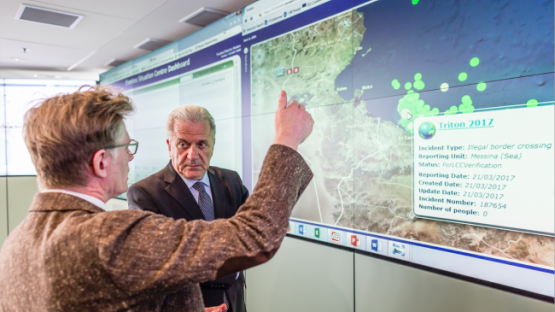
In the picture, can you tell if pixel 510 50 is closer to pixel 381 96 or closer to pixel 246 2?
pixel 381 96

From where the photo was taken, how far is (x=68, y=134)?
0.78m

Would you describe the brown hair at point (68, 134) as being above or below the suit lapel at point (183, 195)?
above

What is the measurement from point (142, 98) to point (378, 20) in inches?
129

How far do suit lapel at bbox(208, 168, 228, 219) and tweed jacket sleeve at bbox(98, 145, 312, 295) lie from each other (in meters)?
0.93

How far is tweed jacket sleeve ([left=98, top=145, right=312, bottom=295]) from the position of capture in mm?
719

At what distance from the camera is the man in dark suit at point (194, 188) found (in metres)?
1.53

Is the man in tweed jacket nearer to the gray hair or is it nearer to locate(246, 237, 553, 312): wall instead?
the gray hair

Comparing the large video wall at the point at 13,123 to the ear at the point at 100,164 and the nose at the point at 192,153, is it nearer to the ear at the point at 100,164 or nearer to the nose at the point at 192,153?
the nose at the point at 192,153

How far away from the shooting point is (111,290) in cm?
72

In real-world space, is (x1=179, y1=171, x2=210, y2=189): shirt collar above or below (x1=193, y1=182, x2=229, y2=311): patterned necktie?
above

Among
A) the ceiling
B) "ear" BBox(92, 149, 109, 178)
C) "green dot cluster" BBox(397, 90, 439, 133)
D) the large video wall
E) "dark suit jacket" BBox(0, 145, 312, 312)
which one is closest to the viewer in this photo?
"dark suit jacket" BBox(0, 145, 312, 312)

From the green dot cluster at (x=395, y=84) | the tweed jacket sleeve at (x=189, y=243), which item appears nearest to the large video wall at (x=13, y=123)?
the green dot cluster at (x=395, y=84)

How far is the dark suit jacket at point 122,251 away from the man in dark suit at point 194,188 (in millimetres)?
713

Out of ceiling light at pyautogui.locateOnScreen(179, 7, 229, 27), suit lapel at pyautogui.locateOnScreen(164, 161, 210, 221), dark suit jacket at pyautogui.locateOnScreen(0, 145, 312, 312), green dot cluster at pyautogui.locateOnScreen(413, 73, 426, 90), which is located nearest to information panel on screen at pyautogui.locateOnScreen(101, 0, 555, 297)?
green dot cluster at pyautogui.locateOnScreen(413, 73, 426, 90)
